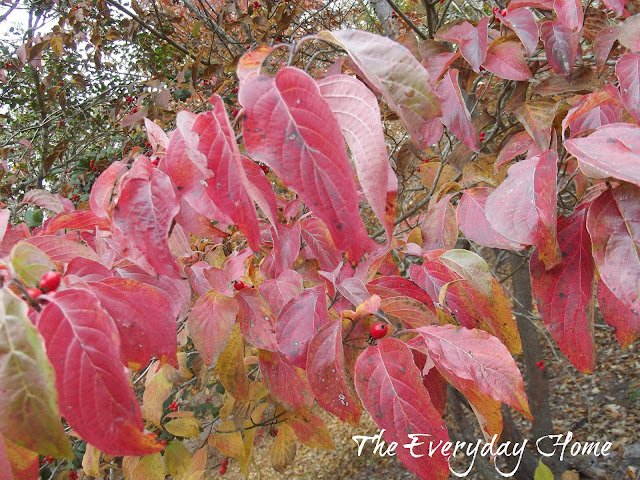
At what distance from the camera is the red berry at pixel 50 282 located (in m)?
0.53

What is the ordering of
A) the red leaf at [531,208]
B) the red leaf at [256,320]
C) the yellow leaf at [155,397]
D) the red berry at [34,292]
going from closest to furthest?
the red berry at [34,292] < the red leaf at [531,208] < the red leaf at [256,320] < the yellow leaf at [155,397]

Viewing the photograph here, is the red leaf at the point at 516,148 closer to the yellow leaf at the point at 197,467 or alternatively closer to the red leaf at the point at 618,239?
the red leaf at the point at 618,239

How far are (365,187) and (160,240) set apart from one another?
0.33m

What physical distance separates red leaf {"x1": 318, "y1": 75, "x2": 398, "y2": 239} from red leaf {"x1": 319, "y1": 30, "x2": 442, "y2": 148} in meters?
0.03

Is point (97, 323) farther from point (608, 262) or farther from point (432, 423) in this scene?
point (608, 262)

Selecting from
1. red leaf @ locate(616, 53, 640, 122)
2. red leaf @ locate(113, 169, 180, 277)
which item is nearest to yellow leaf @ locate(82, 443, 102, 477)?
red leaf @ locate(113, 169, 180, 277)

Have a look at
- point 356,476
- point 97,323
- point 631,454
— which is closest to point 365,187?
point 97,323

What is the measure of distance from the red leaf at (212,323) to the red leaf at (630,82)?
0.98 m

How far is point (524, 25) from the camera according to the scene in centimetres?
117

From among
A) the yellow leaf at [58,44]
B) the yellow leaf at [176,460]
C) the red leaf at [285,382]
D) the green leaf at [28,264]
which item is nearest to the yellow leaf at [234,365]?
the red leaf at [285,382]

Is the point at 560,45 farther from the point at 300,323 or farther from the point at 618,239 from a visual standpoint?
the point at 300,323

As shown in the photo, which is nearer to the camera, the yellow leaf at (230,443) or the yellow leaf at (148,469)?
the yellow leaf at (148,469)

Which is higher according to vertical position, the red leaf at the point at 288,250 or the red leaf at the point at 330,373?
the red leaf at the point at 288,250

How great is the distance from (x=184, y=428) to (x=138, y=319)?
1.50 metres
